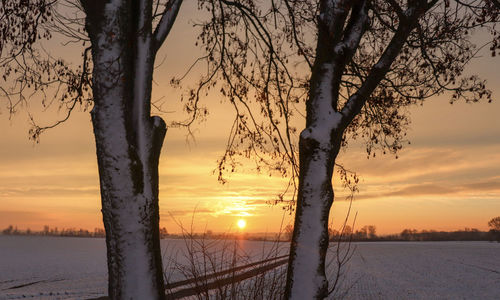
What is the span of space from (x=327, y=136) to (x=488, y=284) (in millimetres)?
20885

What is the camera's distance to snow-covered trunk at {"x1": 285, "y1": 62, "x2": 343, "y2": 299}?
18.9 ft

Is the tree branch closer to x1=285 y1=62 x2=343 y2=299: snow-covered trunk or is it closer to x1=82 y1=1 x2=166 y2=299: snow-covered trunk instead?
x1=285 y1=62 x2=343 y2=299: snow-covered trunk

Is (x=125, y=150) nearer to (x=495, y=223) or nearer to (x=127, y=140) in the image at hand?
(x=127, y=140)

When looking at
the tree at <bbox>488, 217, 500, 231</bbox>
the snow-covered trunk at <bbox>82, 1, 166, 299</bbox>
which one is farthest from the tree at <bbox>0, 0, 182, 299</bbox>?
the tree at <bbox>488, 217, 500, 231</bbox>

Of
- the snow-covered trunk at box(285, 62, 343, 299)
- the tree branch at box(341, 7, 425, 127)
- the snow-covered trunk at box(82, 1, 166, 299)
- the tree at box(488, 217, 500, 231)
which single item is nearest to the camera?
the snow-covered trunk at box(82, 1, 166, 299)

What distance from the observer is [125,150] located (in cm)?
511

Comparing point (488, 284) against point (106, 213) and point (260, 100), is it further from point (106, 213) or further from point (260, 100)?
point (106, 213)

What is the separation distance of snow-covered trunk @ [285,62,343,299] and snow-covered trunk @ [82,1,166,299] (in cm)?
164

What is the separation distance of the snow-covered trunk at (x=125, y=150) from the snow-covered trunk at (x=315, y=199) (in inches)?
64.4

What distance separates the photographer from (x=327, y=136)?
590 cm

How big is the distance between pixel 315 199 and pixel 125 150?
225cm

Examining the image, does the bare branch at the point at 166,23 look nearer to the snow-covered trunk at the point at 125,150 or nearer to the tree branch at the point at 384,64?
the snow-covered trunk at the point at 125,150

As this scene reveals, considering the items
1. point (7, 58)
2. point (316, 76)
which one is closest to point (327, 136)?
point (316, 76)

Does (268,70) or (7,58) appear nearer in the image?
(7,58)
